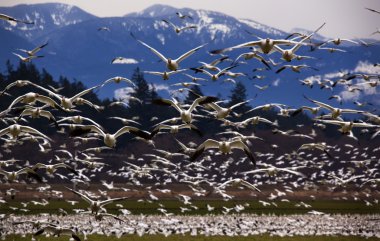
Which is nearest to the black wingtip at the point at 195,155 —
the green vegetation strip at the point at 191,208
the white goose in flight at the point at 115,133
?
the white goose in flight at the point at 115,133

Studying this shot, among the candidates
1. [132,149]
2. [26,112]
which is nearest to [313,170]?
[132,149]

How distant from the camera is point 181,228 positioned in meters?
37.2

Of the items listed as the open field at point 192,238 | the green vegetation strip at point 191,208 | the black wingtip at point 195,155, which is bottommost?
the green vegetation strip at point 191,208

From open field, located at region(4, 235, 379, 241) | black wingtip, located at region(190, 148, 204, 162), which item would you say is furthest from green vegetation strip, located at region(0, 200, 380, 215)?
black wingtip, located at region(190, 148, 204, 162)

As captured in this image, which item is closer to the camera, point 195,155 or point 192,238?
point 195,155

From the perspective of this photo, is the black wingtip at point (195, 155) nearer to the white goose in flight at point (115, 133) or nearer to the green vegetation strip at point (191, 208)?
the white goose in flight at point (115, 133)

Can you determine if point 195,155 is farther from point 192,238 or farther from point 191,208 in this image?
point 191,208

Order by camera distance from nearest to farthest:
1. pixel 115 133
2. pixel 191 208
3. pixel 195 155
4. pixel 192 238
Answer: pixel 195 155
pixel 115 133
pixel 192 238
pixel 191 208

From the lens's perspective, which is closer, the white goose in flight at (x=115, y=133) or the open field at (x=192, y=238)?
the white goose in flight at (x=115, y=133)

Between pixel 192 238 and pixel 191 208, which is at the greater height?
pixel 192 238

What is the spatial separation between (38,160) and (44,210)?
140 ft

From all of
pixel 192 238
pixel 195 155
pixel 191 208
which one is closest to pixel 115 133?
pixel 195 155


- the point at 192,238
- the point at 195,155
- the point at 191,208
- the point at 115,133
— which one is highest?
the point at 195,155

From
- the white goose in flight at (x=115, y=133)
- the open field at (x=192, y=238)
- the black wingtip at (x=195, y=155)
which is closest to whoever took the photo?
the black wingtip at (x=195, y=155)
